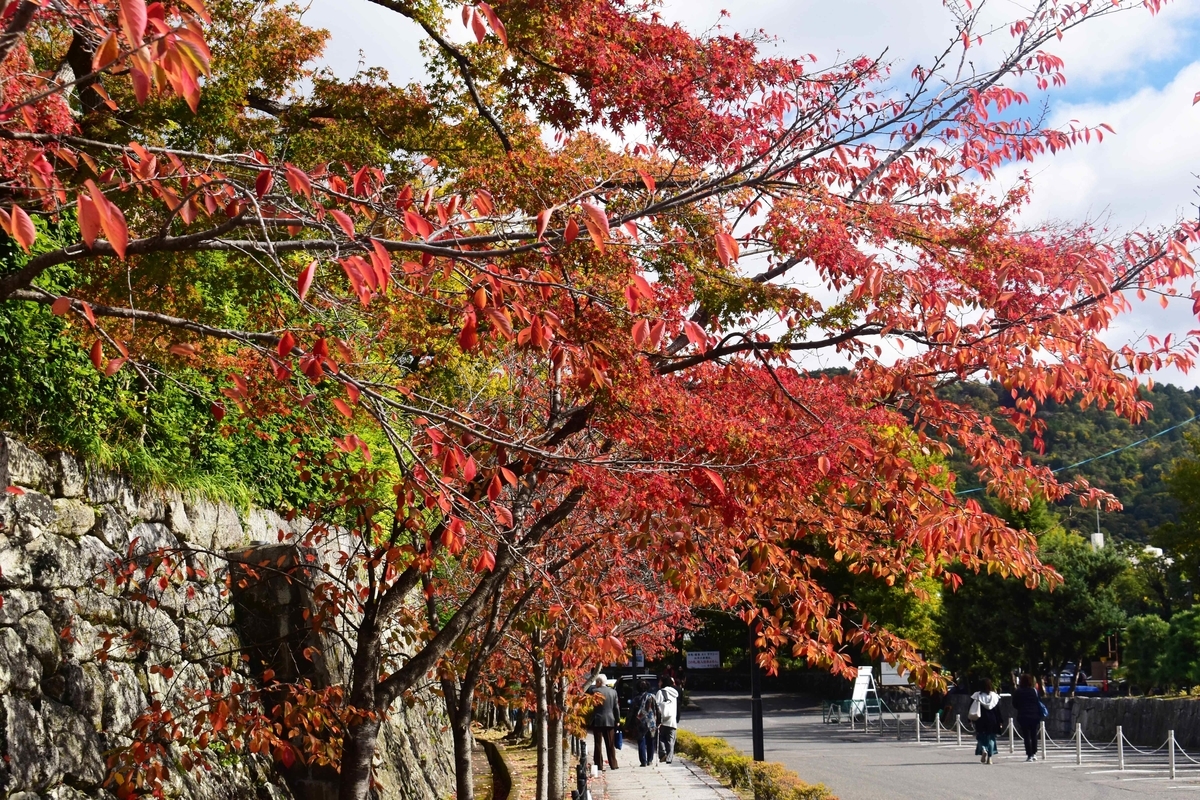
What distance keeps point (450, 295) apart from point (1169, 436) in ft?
304

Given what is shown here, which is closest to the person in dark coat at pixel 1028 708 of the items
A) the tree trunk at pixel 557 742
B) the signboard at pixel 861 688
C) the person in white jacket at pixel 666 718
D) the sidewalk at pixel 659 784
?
the sidewalk at pixel 659 784

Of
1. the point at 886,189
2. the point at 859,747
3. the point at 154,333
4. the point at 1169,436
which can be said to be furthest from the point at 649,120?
the point at 1169,436

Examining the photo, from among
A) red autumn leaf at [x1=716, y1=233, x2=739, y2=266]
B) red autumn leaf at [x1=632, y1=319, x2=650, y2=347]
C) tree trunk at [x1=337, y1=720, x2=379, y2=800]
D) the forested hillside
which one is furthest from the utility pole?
the forested hillside

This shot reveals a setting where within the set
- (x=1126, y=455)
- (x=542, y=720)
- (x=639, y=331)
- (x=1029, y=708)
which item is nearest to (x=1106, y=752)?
(x=1029, y=708)

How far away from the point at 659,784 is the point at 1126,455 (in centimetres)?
7080

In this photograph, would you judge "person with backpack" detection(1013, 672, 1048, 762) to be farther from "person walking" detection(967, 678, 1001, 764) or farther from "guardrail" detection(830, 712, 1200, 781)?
"person walking" detection(967, 678, 1001, 764)

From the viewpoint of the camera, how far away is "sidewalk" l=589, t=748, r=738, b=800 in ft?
51.6

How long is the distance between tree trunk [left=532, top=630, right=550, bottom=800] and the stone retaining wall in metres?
3.09

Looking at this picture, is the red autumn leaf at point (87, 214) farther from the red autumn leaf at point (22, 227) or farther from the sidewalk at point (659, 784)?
the sidewalk at point (659, 784)

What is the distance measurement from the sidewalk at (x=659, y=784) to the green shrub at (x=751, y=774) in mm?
244

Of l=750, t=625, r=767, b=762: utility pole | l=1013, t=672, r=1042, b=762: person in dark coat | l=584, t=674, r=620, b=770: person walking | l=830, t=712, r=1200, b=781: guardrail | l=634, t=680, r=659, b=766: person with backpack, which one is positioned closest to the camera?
l=750, t=625, r=767, b=762: utility pole

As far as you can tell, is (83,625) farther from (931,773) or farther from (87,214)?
(931,773)

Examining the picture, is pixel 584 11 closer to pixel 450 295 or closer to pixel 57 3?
pixel 450 295

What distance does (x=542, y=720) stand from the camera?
43.4ft
